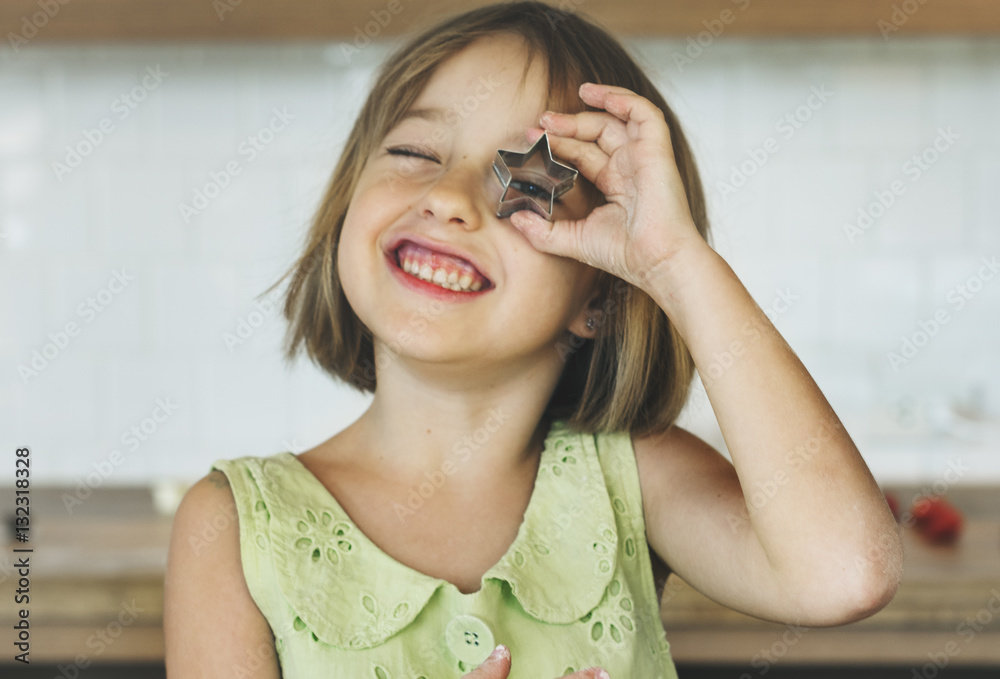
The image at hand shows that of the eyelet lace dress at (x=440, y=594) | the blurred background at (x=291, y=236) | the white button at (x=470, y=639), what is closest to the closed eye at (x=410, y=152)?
the eyelet lace dress at (x=440, y=594)

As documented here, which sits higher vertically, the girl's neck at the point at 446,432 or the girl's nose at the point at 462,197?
the girl's nose at the point at 462,197

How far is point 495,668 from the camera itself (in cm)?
Answer: 66

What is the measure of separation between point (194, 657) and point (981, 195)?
2.03 m

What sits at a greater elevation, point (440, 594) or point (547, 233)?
point (547, 233)

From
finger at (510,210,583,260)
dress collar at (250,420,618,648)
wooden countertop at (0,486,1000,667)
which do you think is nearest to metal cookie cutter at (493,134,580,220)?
finger at (510,210,583,260)

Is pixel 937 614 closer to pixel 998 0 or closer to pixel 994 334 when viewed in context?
pixel 994 334

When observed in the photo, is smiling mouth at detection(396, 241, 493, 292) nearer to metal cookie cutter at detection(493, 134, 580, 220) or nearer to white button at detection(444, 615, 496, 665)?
metal cookie cutter at detection(493, 134, 580, 220)

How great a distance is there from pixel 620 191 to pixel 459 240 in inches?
6.4

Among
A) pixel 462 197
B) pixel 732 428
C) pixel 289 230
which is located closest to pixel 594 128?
pixel 462 197

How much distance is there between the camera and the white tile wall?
2076 mm

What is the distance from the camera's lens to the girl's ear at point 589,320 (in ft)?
3.08

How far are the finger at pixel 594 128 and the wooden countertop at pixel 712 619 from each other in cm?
90

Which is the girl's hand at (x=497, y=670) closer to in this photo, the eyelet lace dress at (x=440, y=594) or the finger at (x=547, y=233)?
the eyelet lace dress at (x=440, y=594)

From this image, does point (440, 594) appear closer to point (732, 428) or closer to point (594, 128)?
point (732, 428)
